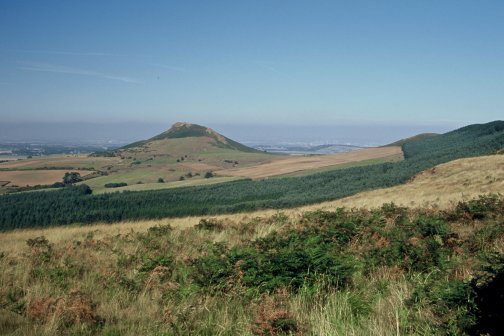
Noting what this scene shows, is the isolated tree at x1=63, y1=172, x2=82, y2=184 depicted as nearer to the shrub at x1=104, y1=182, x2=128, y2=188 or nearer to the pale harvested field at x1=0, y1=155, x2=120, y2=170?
the shrub at x1=104, y1=182, x2=128, y2=188

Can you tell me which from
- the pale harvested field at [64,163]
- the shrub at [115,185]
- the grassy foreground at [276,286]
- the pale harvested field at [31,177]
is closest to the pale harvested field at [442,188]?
the grassy foreground at [276,286]

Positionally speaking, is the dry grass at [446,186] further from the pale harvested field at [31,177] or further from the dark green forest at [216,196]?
the pale harvested field at [31,177]

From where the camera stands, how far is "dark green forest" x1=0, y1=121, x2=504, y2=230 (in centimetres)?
5369

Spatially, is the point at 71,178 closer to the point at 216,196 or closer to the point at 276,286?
the point at 216,196

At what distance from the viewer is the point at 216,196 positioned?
73.1 meters

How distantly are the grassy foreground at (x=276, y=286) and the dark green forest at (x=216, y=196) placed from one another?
1405 inches

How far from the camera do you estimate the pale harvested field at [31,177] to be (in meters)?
100

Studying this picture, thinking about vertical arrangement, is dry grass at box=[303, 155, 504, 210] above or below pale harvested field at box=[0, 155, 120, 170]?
above

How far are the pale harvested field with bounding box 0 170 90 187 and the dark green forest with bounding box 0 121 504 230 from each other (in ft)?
75.3

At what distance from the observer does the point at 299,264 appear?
7062mm

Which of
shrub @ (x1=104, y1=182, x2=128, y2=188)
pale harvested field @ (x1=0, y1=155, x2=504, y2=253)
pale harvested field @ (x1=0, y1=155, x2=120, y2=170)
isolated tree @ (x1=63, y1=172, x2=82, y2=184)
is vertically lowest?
shrub @ (x1=104, y1=182, x2=128, y2=188)

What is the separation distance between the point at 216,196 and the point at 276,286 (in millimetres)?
66961

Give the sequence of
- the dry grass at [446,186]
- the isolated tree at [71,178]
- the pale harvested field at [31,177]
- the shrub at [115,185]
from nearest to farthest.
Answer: the dry grass at [446,186]
the shrub at [115,185]
the pale harvested field at [31,177]
the isolated tree at [71,178]

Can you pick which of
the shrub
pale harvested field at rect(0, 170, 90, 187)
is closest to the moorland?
the shrub
